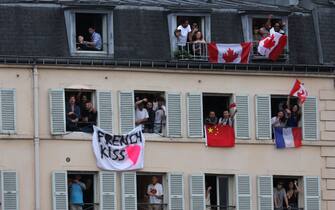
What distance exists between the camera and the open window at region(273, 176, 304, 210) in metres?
115

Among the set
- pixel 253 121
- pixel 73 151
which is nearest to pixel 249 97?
pixel 253 121

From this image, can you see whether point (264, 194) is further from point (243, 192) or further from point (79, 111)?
point (79, 111)

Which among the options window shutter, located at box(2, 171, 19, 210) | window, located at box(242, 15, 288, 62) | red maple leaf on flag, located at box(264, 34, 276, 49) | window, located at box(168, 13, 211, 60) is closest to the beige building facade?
window shutter, located at box(2, 171, 19, 210)

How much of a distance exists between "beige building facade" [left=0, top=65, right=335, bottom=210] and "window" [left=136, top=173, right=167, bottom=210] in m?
0.09

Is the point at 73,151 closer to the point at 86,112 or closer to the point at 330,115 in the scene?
the point at 86,112

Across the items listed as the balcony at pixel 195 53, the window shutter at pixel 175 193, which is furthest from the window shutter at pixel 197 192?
the balcony at pixel 195 53

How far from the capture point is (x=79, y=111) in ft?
369

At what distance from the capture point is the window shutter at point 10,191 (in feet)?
362

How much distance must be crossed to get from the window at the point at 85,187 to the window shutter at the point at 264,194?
23.1ft

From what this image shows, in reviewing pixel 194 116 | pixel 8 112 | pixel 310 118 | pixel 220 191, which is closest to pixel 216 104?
pixel 194 116

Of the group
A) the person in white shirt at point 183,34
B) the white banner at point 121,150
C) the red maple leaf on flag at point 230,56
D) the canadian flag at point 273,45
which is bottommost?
the white banner at point 121,150

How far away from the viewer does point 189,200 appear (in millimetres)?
113250

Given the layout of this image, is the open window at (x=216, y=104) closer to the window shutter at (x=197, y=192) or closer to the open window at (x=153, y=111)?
the open window at (x=153, y=111)

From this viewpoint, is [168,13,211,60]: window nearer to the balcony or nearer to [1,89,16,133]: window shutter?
the balcony
